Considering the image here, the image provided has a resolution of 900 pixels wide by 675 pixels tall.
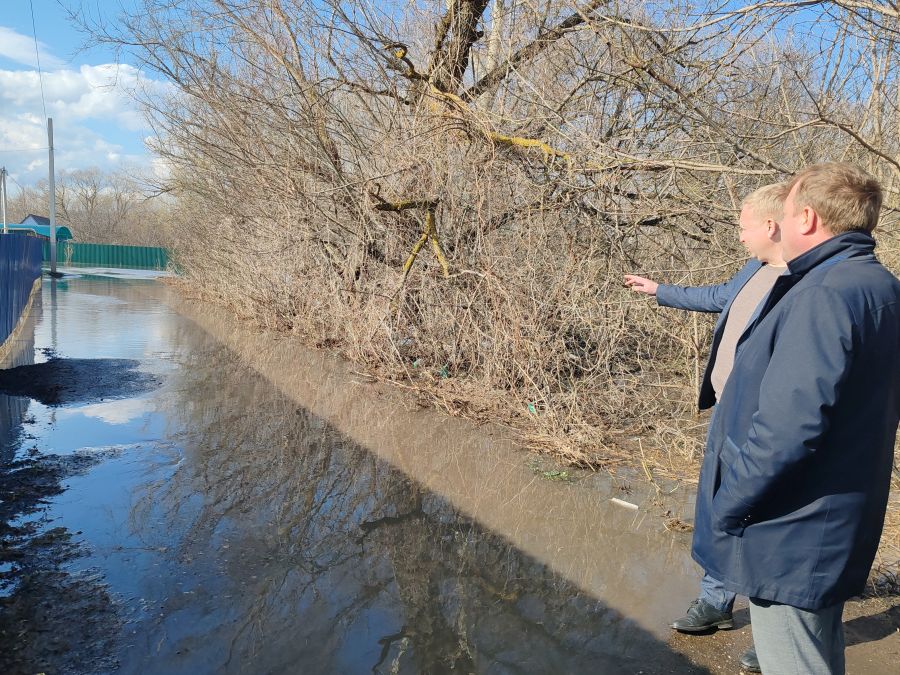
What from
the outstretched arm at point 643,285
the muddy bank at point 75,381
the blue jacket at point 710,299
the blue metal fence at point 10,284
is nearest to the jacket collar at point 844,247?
the blue jacket at point 710,299

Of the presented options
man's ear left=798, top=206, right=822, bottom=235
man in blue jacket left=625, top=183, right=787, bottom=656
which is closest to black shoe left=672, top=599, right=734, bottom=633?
man in blue jacket left=625, top=183, right=787, bottom=656

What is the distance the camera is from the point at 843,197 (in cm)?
185

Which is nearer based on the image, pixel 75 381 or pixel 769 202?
pixel 769 202

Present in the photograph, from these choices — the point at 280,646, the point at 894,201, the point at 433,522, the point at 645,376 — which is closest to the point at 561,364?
the point at 645,376

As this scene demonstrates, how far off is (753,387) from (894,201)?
157 inches

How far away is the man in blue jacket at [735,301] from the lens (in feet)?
8.34

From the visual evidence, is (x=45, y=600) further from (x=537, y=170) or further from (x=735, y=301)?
(x=537, y=170)

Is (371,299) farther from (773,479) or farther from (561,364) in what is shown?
(773,479)

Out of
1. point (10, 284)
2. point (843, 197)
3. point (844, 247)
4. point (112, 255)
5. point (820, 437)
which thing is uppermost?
point (843, 197)

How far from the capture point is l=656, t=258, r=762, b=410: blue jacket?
9.46ft

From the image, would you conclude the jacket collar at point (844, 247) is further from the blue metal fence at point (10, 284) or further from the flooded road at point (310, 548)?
the blue metal fence at point (10, 284)

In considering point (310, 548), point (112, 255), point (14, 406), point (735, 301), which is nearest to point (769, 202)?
point (735, 301)

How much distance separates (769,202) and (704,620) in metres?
→ 1.95

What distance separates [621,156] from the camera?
5184 mm
